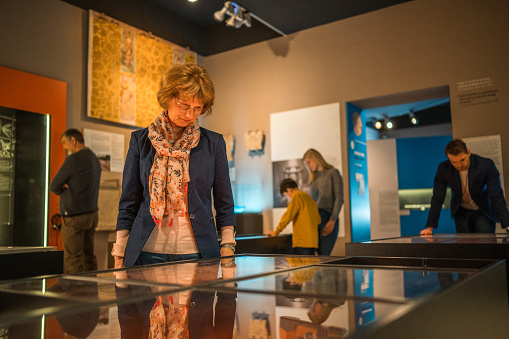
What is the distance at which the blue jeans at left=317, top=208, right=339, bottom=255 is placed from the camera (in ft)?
17.4

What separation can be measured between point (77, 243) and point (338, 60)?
14.3ft

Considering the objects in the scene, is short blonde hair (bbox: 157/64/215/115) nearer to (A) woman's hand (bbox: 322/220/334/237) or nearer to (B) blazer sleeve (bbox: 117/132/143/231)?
(B) blazer sleeve (bbox: 117/132/143/231)

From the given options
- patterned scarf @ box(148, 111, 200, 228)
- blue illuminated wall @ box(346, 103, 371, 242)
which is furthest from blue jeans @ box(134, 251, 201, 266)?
blue illuminated wall @ box(346, 103, 371, 242)

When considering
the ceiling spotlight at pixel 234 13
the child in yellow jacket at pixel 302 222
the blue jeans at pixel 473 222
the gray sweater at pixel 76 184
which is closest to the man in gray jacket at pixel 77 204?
the gray sweater at pixel 76 184

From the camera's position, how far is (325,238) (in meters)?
5.38

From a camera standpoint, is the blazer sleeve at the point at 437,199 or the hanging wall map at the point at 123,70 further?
the hanging wall map at the point at 123,70

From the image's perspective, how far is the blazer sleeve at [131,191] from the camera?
6.06ft

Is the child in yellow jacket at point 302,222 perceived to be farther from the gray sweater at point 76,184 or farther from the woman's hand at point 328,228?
the gray sweater at point 76,184

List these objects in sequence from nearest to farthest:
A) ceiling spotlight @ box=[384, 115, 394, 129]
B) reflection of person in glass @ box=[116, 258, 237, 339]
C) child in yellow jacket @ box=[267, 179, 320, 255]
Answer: reflection of person in glass @ box=[116, 258, 237, 339] → child in yellow jacket @ box=[267, 179, 320, 255] → ceiling spotlight @ box=[384, 115, 394, 129]

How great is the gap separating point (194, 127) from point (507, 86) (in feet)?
16.0

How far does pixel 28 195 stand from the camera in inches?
207

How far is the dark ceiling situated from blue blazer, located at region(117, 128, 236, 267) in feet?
15.9

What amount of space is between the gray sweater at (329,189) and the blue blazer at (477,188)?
134 cm

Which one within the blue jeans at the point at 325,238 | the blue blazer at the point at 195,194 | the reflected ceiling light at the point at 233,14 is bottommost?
the blue jeans at the point at 325,238
